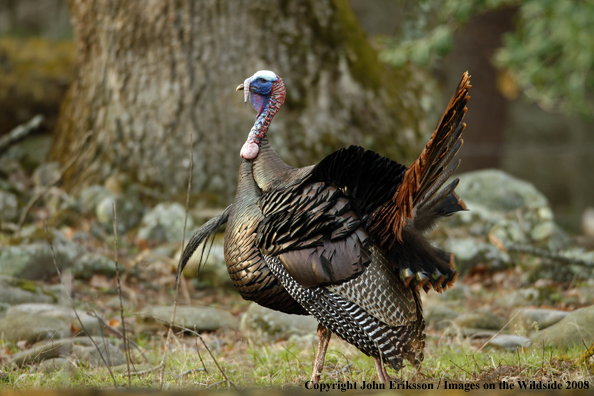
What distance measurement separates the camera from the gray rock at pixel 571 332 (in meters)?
3.78

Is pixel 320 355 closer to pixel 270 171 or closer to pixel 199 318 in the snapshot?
pixel 270 171

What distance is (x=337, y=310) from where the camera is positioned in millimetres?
2998

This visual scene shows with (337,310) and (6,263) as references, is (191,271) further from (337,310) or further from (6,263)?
(337,310)

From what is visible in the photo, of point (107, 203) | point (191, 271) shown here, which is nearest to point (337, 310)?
point (191, 271)

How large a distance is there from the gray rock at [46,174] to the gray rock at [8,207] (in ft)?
1.59

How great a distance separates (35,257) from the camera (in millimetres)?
5539

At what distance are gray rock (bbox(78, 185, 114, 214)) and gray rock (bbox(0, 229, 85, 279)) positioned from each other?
963 mm

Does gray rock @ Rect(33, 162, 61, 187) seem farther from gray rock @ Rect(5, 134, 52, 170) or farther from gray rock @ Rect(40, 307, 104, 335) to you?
gray rock @ Rect(40, 307, 104, 335)

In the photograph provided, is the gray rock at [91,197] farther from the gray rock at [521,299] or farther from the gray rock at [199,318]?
the gray rock at [521,299]

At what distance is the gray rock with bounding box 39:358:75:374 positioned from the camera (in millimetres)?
3357

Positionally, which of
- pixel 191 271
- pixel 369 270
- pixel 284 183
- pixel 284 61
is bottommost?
pixel 191 271

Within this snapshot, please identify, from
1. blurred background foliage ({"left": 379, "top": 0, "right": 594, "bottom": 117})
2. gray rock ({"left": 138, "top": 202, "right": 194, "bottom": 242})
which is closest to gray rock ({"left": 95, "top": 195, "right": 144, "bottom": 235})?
gray rock ({"left": 138, "top": 202, "right": 194, "bottom": 242})

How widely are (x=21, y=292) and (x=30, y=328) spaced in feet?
3.02

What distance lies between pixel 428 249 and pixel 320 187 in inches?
25.6
